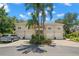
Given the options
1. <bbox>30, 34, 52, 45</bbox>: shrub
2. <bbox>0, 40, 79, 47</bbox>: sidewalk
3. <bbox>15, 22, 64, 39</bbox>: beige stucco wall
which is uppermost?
<bbox>15, 22, 64, 39</bbox>: beige stucco wall

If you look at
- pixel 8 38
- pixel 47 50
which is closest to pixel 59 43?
pixel 47 50

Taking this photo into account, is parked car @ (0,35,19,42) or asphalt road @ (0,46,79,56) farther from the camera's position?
parked car @ (0,35,19,42)

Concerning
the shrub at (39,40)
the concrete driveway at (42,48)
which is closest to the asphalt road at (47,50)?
the concrete driveway at (42,48)

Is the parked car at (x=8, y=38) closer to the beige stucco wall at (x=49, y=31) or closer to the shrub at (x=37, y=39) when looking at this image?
the beige stucco wall at (x=49, y=31)

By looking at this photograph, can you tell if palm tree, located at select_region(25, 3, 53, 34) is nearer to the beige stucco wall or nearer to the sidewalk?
the beige stucco wall

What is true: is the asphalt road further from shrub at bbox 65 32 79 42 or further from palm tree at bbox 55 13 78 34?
palm tree at bbox 55 13 78 34

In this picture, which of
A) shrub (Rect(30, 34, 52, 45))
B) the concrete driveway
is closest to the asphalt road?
the concrete driveway

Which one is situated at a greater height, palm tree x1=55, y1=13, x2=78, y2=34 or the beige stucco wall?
palm tree x1=55, y1=13, x2=78, y2=34

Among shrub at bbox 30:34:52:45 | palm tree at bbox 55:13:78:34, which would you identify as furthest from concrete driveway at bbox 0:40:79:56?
palm tree at bbox 55:13:78:34

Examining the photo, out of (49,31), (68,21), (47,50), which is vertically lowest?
(47,50)

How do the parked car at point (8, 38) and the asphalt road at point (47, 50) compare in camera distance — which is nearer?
the asphalt road at point (47, 50)

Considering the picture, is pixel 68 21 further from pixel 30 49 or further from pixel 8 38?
pixel 8 38

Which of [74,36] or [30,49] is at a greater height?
[74,36]

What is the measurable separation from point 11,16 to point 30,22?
431mm
